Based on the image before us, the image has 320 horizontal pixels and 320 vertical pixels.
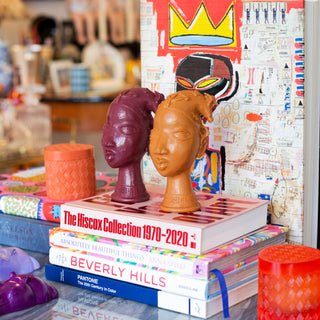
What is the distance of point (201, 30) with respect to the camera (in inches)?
43.3

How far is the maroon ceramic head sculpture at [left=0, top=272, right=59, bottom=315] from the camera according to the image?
0.88m

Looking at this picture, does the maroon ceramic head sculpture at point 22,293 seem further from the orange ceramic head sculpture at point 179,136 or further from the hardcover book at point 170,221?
the orange ceramic head sculpture at point 179,136

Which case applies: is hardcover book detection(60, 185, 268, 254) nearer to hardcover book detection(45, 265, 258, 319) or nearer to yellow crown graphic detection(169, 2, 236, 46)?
hardcover book detection(45, 265, 258, 319)

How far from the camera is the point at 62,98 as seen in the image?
443cm

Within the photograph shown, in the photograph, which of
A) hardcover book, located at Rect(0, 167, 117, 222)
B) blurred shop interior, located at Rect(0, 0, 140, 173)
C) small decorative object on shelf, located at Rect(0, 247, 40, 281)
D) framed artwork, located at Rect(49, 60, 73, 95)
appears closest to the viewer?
small decorative object on shelf, located at Rect(0, 247, 40, 281)

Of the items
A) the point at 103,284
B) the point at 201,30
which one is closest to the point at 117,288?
the point at 103,284

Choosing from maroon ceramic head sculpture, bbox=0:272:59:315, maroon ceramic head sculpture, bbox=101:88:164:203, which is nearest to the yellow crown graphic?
maroon ceramic head sculpture, bbox=101:88:164:203

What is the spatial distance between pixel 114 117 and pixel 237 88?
248 mm

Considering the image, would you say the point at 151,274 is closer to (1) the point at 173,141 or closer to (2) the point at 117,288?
(2) the point at 117,288

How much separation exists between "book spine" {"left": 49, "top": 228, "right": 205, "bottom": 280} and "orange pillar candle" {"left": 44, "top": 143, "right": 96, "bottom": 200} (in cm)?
14

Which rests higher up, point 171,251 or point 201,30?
point 201,30

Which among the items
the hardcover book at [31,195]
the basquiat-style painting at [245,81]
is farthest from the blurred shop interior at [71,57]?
the basquiat-style painting at [245,81]

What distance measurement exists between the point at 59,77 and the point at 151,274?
411 cm

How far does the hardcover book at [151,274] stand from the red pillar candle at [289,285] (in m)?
0.08
